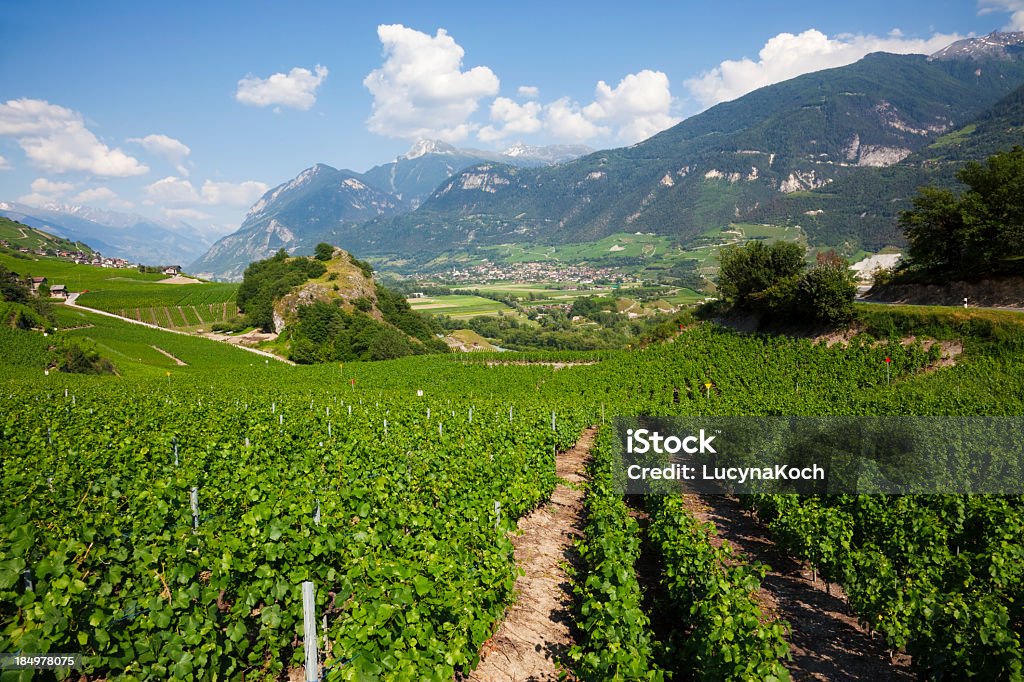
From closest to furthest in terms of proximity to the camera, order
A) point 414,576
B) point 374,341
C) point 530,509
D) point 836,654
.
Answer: point 414,576, point 836,654, point 530,509, point 374,341

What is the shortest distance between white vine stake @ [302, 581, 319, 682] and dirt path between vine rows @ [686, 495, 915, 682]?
6.68 metres

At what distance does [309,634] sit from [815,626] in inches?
353

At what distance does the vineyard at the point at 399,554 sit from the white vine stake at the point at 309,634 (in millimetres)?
483

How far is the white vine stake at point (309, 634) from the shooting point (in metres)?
4.58

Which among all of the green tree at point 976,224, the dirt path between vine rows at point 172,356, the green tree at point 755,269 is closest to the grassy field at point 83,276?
the dirt path between vine rows at point 172,356

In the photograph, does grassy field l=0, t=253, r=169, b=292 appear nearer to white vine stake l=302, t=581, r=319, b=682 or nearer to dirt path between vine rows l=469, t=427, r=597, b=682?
dirt path between vine rows l=469, t=427, r=597, b=682

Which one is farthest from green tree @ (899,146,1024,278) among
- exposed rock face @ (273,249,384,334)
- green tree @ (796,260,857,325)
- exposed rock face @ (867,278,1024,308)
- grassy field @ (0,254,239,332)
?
grassy field @ (0,254,239,332)

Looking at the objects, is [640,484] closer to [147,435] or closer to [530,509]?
[530,509]

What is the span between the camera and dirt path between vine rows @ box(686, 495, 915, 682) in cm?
777

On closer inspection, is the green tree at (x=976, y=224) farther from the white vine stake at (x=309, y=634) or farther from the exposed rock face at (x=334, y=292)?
the exposed rock face at (x=334, y=292)

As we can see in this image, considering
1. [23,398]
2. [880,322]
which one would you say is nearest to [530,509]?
[23,398]

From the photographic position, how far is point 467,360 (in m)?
52.0

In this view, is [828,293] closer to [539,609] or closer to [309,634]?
[539,609]

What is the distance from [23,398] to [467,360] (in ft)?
113
